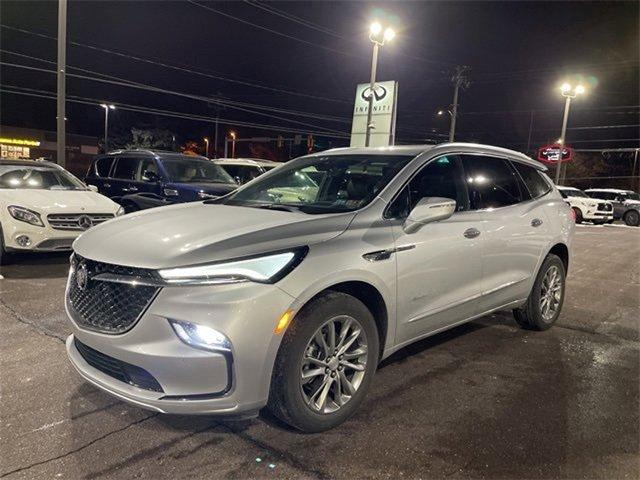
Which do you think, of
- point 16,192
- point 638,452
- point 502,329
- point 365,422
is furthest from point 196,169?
point 638,452

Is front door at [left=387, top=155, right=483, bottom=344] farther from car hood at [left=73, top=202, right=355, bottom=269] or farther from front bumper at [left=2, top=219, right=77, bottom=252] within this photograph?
front bumper at [left=2, top=219, right=77, bottom=252]

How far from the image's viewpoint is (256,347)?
242 centimetres

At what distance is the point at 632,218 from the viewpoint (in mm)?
24500

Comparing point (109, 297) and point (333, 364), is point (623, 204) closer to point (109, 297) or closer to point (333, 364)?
Result: point (333, 364)

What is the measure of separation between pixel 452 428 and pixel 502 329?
232 cm

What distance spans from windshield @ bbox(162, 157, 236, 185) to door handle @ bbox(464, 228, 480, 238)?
690cm

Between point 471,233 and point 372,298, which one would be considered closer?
point 372,298

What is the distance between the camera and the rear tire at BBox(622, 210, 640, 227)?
24312 millimetres

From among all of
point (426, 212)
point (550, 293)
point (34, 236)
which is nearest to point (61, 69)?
point (34, 236)

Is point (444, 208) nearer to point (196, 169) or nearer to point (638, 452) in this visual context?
point (638, 452)

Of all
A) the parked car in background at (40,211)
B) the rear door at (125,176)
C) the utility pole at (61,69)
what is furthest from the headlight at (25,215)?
the utility pole at (61,69)

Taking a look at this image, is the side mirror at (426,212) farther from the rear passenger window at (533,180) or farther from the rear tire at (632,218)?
the rear tire at (632,218)

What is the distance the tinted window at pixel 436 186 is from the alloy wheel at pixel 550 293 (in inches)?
64.9

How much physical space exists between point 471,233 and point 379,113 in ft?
45.9
